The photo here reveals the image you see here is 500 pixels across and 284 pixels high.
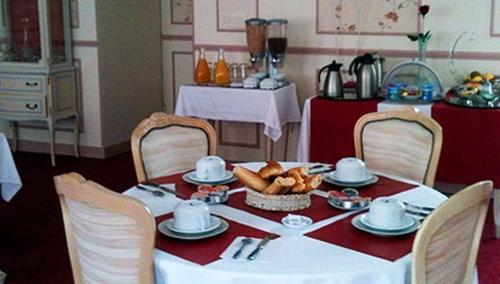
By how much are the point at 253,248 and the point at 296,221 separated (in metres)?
0.23

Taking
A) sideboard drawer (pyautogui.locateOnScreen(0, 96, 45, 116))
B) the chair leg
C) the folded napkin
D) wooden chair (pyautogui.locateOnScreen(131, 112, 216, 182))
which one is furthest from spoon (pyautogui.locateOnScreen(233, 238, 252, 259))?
sideboard drawer (pyautogui.locateOnScreen(0, 96, 45, 116))

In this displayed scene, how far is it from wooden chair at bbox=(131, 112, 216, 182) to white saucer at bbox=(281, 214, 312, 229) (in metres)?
0.90

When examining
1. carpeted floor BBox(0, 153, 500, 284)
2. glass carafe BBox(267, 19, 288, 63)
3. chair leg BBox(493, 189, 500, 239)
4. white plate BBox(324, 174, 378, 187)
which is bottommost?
carpeted floor BBox(0, 153, 500, 284)

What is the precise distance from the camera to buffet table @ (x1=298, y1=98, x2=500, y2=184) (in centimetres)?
381

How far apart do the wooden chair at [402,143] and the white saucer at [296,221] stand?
0.87 metres

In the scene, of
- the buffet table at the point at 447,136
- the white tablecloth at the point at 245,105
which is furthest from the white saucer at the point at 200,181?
the white tablecloth at the point at 245,105

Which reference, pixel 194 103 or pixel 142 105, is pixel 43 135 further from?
pixel 194 103

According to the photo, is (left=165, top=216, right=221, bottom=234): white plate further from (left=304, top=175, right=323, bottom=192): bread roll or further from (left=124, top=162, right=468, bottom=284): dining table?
(left=304, top=175, right=323, bottom=192): bread roll

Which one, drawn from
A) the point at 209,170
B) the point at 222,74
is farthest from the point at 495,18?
the point at 209,170

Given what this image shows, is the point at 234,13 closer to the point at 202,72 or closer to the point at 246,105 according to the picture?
the point at 202,72

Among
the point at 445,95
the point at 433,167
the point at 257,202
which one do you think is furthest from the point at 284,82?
the point at 257,202

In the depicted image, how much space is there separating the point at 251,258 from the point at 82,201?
451mm

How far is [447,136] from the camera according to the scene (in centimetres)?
395

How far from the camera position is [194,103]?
15.6 feet
